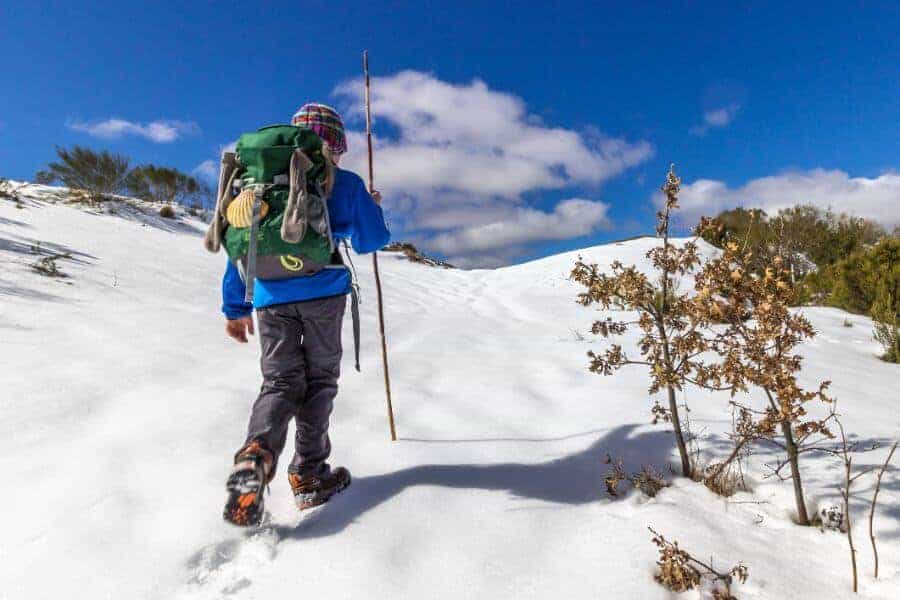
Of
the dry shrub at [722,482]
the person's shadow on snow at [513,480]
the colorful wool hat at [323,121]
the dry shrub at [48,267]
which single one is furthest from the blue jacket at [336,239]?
the dry shrub at [48,267]

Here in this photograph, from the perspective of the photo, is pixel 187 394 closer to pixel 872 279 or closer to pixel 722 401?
pixel 722 401

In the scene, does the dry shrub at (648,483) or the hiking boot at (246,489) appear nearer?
the hiking boot at (246,489)

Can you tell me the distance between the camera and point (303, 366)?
201 centimetres

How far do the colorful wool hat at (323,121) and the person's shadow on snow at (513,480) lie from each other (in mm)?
1483

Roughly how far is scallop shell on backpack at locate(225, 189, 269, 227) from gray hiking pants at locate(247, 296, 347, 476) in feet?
1.15

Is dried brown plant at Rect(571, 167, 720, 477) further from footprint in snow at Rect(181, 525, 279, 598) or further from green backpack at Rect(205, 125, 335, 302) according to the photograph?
footprint in snow at Rect(181, 525, 279, 598)

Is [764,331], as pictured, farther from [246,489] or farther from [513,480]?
[246,489]

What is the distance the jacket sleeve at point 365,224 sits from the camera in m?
2.06

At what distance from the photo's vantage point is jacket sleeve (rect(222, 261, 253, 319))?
2.15 meters

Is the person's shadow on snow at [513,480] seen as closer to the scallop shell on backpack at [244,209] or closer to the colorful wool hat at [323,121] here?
the scallop shell on backpack at [244,209]

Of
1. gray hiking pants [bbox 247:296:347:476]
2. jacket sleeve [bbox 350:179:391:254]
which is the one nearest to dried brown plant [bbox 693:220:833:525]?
jacket sleeve [bbox 350:179:391:254]

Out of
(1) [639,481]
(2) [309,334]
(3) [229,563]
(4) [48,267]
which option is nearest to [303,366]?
(2) [309,334]

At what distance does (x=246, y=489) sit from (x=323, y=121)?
150 cm

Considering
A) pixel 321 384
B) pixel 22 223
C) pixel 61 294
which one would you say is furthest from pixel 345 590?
pixel 22 223
